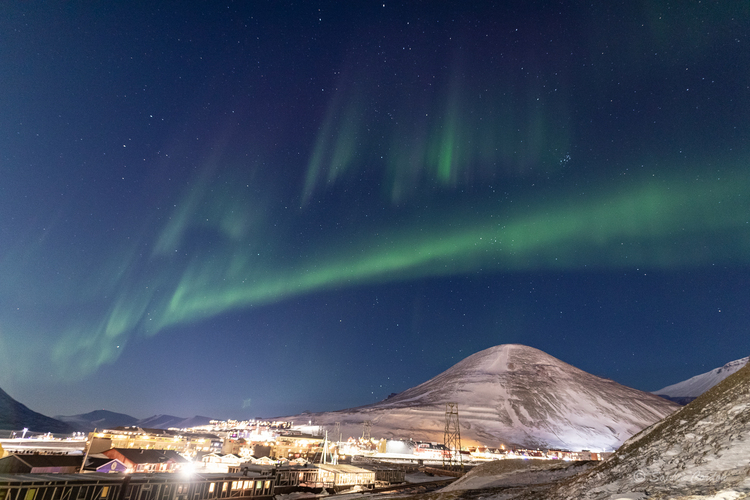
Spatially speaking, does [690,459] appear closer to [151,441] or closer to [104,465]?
[104,465]

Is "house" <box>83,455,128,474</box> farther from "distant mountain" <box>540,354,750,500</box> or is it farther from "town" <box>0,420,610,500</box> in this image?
"distant mountain" <box>540,354,750,500</box>

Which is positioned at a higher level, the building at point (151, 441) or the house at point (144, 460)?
the building at point (151, 441)

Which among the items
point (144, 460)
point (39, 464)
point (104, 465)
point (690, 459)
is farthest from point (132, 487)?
point (690, 459)

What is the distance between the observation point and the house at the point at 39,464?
4890 cm

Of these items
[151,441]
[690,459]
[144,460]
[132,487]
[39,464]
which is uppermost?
[690,459]

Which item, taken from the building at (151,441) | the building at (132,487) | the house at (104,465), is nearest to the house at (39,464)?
the house at (104,465)

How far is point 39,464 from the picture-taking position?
51.6 m

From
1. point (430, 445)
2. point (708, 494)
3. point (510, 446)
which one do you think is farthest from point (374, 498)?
point (510, 446)

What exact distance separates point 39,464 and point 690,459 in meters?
70.6

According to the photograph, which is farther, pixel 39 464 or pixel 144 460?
pixel 144 460

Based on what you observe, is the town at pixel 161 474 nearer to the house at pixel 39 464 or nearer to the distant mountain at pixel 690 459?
the house at pixel 39 464

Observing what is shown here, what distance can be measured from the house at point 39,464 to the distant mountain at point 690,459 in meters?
63.1

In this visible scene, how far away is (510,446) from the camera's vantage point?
7815 inches

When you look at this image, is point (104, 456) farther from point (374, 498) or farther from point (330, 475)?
point (374, 498)
